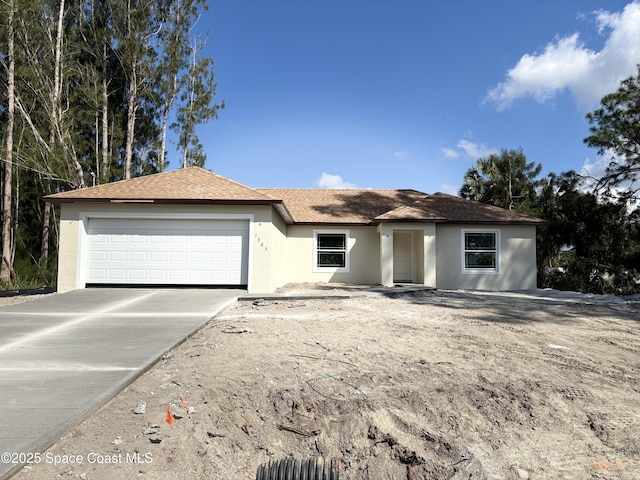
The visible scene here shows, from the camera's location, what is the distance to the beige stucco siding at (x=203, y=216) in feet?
38.5

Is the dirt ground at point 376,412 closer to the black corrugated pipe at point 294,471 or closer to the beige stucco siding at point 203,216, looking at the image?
the black corrugated pipe at point 294,471

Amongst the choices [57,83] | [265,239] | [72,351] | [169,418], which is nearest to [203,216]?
[265,239]

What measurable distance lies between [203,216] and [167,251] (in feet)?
5.26

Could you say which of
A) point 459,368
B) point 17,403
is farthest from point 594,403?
point 17,403

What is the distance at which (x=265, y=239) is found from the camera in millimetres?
11992

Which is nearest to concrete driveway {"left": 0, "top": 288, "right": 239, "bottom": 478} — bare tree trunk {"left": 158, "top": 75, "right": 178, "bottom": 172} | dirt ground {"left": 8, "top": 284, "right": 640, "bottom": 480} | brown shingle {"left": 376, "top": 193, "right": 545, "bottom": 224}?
dirt ground {"left": 8, "top": 284, "right": 640, "bottom": 480}

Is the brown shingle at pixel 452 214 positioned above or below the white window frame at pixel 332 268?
above

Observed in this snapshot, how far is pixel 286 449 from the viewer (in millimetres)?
3141

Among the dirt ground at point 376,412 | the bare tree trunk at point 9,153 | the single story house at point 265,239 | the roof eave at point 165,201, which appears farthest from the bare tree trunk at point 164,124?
the dirt ground at point 376,412

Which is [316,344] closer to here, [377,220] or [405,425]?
[405,425]

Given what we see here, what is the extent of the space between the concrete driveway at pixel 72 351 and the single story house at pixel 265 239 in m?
1.87

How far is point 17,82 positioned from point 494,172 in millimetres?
27430

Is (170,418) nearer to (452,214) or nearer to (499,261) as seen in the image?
(452,214)

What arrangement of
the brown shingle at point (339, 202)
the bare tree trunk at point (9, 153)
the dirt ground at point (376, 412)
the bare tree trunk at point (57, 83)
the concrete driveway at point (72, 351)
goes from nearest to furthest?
the dirt ground at point (376, 412)
the concrete driveway at point (72, 351)
the brown shingle at point (339, 202)
the bare tree trunk at point (9, 153)
the bare tree trunk at point (57, 83)
